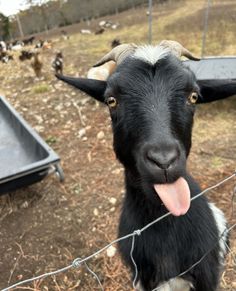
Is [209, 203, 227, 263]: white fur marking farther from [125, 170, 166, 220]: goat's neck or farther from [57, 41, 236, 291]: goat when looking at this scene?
[125, 170, 166, 220]: goat's neck

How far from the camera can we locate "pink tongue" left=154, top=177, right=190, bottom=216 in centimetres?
176

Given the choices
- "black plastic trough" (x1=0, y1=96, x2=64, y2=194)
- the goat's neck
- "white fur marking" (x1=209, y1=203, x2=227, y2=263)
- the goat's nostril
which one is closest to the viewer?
the goat's nostril

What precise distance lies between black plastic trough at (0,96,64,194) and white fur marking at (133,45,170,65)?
2.24 m

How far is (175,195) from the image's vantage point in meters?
1.78

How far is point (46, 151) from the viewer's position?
4.50 metres

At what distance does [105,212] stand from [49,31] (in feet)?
58.7

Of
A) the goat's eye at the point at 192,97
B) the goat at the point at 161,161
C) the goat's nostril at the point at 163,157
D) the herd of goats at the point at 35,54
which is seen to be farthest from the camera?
the herd of goats at the point at 35,54

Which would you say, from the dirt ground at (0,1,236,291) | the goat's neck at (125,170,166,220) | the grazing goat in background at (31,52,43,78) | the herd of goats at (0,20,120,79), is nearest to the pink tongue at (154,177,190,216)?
the goat's neck at (125,170,166,220)

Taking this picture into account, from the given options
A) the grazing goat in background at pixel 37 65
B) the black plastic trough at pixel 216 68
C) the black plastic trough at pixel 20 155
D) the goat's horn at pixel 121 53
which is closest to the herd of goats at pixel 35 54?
the grazing goat in background at pixel 37 65

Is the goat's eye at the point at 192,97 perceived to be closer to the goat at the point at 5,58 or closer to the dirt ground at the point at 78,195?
the dirt ground at the point at 78,195

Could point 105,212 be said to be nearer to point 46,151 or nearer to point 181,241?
point 46,151

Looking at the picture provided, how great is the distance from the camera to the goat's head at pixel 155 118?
5.69ft

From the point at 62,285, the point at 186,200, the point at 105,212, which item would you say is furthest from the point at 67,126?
the point at 186,200

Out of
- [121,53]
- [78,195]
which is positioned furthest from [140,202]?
[78,195]
